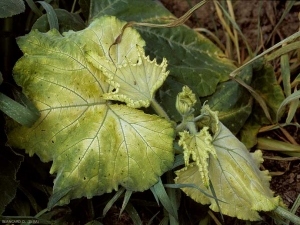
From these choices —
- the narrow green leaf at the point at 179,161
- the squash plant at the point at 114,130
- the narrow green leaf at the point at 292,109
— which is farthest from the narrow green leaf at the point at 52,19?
the narrow green leaf at the point at 292,109

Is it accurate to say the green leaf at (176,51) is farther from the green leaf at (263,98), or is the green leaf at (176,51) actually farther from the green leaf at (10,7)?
the green leaf at (10,7)

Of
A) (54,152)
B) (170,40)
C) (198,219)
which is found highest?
(170,40)

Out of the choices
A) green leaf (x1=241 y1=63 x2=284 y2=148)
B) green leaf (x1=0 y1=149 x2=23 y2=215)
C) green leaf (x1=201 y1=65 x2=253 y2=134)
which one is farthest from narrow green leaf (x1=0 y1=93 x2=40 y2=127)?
green leaf (x1=241 y1=63 x2=284 y2=148)

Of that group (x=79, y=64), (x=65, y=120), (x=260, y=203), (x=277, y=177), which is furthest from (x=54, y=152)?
(x=277, y=177)

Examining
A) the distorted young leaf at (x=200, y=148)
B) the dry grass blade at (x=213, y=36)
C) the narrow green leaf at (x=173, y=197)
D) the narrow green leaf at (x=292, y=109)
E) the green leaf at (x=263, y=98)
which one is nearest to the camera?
the distorted young leaf at (x=200, y=148)

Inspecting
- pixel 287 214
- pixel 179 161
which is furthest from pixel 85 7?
pixel 287 214

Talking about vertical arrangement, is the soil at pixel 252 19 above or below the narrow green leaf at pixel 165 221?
above

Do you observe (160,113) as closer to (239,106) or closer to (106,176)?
(106,176)
